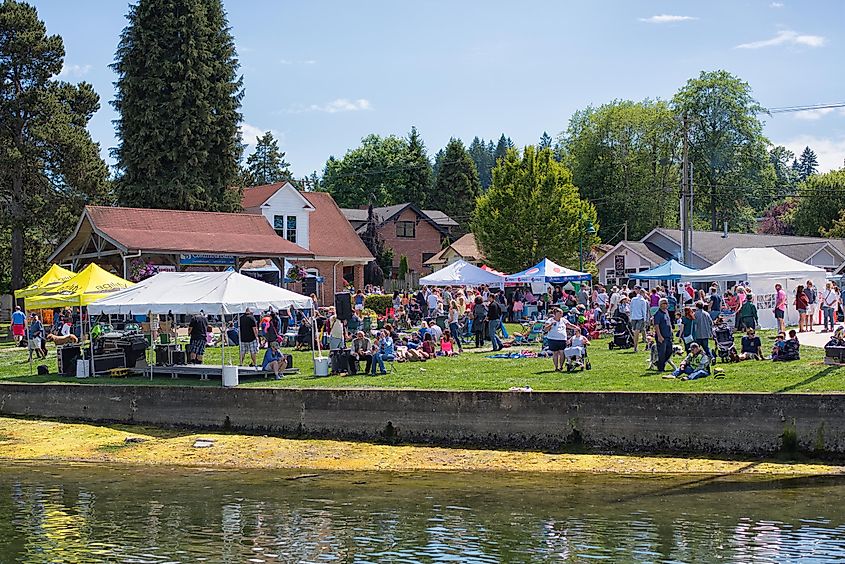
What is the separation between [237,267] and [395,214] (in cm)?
3605

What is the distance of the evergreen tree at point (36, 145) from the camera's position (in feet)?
144

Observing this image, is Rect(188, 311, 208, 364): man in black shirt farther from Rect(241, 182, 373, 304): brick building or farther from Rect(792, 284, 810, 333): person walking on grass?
Rect(241, 182, 373, 304): brick building

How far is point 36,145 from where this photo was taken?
44.2 m

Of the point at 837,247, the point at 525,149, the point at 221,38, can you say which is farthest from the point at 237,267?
the point at 837,247

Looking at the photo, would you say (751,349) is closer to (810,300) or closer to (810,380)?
(810,380)

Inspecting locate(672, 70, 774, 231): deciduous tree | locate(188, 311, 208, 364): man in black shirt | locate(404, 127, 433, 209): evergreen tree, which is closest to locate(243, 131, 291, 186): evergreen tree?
locate(404, 127, 433, 209): evergreen tree

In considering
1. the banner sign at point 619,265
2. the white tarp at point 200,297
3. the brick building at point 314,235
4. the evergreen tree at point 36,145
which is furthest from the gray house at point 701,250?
the white tarp at point 200,297

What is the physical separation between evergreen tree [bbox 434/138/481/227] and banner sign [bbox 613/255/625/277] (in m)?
29.1

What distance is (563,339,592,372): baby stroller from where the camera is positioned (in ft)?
74.3

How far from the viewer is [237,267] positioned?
40.8 m

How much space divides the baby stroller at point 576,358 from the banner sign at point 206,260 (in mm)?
20689

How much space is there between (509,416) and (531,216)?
122 feet

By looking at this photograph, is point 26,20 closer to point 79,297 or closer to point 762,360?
point 79,297

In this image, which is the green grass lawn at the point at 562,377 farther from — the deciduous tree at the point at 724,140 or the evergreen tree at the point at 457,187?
the evergreen tree at the point at 457,187
